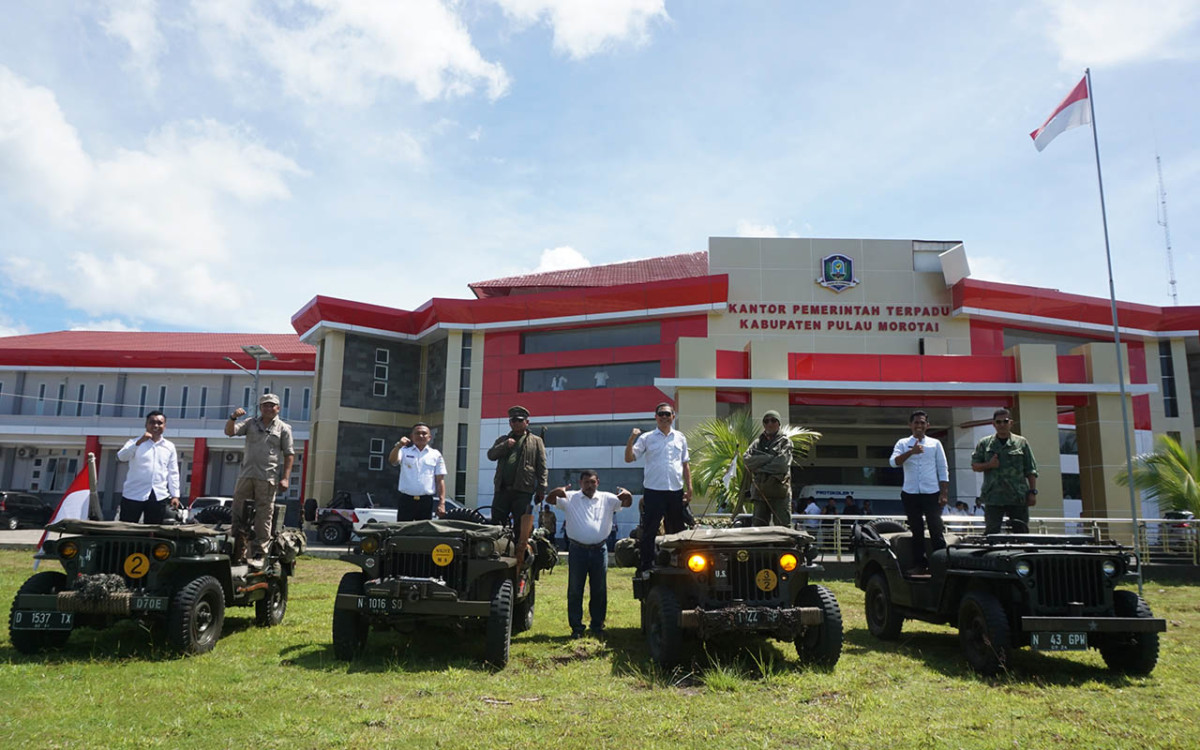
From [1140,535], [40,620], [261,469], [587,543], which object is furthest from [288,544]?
[1140,535]

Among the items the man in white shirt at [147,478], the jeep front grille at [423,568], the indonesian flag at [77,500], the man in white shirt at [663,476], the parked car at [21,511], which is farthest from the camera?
the parked car at [21,511]

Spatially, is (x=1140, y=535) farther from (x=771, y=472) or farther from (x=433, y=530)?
(x=433, y=530)

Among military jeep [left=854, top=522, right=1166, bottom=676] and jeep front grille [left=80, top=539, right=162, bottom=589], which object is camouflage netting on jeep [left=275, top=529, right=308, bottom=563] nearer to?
jeep front grille [left=80, top=539, right=162, bottom=589]

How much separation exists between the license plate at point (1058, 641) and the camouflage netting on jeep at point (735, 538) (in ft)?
5.70

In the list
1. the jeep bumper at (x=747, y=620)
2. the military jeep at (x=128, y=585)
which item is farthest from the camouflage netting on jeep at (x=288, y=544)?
the jeep bumper at (x=747, y=620)

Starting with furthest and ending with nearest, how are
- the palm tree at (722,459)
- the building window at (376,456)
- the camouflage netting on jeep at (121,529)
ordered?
the building window at (376,456) < the palm tree at (722,459) < the camouflage netting on jeep at (121,529)

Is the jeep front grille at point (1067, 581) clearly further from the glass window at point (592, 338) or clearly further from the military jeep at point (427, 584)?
the glass window at point (592, 338)

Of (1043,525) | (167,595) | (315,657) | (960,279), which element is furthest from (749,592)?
(960,279)

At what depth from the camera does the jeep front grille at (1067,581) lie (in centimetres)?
599

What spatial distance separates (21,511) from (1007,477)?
105 ft

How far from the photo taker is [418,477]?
8.43 metres

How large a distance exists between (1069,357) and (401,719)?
2215 cm

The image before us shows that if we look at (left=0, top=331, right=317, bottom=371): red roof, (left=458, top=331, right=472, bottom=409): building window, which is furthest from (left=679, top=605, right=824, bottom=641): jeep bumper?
(left=0, top=331, right=317, bottom=371): red roof

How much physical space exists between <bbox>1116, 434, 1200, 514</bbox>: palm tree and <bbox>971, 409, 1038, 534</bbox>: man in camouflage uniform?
33.3ft
